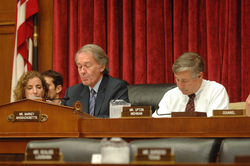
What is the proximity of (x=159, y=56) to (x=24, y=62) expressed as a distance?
164 centimetres

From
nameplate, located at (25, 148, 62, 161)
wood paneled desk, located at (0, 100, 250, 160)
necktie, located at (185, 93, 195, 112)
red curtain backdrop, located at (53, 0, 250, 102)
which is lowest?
nameplate, located at (25, 148, 62, 161)

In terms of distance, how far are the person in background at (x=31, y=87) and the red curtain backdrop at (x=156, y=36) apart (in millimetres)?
1161

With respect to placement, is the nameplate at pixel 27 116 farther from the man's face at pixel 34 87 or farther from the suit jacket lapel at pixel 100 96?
the man's face at pixel 34 87

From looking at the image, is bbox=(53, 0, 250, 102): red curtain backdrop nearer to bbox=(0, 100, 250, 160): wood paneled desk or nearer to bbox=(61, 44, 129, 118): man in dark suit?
bbox=(61, 44, 129, 118): man in dark suit

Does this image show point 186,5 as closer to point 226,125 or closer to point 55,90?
point 55,90

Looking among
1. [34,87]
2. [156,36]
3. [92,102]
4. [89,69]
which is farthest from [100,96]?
[156,36]

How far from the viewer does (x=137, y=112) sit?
1777mm

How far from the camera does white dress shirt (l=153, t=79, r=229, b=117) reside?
2527 millimetres

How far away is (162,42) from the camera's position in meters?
3.87

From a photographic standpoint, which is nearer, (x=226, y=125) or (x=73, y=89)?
(x=226, y=125)

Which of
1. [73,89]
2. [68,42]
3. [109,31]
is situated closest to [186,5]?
[109,31]

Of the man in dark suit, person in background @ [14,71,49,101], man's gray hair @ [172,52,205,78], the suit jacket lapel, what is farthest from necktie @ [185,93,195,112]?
person in background @ [14,71,49,101]

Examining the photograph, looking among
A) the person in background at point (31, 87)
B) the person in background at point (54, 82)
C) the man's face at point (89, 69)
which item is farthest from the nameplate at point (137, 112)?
the person in background at point (54, 82)

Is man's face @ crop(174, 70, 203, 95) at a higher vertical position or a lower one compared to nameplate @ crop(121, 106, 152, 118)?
higher
